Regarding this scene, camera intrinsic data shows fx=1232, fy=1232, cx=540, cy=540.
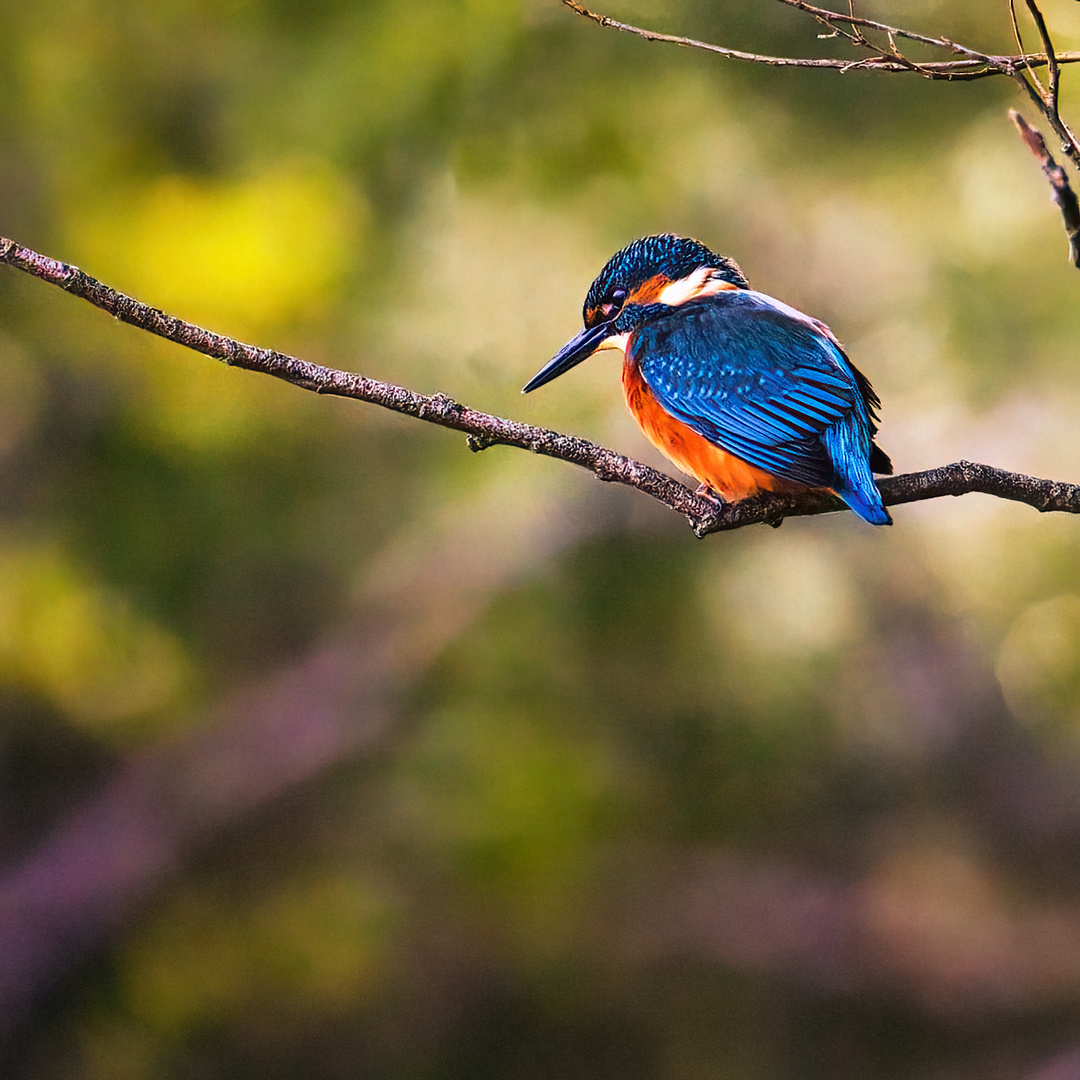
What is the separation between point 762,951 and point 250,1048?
164 centimetres

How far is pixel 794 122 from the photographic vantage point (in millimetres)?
3320

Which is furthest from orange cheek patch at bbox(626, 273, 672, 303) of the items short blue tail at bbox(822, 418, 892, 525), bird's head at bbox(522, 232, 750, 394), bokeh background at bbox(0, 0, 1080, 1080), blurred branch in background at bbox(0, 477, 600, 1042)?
blurred branch in background at bbox(0, 477, 600, 1042)

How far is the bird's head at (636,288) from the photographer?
4.83 feet

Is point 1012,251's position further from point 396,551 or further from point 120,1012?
point 120,1012

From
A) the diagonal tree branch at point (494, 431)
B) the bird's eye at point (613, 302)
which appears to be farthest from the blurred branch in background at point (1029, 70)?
the bird's eye at point (613, 302)

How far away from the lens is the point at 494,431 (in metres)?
1.01

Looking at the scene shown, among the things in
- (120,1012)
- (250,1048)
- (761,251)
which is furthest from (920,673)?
(120,1012)

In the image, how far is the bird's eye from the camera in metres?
1.50

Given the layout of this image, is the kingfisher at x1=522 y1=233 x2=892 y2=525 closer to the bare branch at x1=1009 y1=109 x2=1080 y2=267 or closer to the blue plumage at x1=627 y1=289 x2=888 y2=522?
the blue plumage at x1=627 y1=289 x2=888 y2=522

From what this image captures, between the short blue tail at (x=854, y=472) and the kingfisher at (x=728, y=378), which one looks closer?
the short blue tail at (x=854, y=472)

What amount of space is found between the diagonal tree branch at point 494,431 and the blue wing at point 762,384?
6cm

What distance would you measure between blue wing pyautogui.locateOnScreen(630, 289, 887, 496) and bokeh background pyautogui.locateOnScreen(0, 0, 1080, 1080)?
149 cm

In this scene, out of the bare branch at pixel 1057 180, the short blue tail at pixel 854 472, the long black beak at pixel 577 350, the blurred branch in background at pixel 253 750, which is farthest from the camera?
the blurred branch in background at pixel 253 750

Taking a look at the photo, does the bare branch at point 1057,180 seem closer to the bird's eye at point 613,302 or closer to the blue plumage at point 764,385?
the blue plumage at point 764,385
